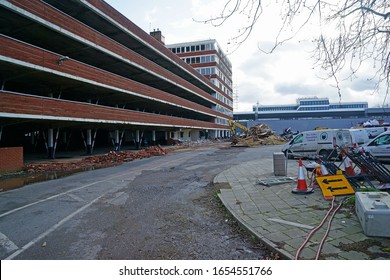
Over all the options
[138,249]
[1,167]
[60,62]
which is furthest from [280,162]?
[60,62]

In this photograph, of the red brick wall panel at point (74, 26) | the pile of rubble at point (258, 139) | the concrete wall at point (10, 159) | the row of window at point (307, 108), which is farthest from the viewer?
the row of window at point (307, 108)

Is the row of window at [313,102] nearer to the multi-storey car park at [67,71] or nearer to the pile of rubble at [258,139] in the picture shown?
the pile of rubble at [258,139]

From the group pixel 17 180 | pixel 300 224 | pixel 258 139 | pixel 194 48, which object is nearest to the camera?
pixel 300 224

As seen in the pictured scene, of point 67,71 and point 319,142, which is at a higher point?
point 67,71

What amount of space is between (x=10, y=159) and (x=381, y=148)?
18.6m

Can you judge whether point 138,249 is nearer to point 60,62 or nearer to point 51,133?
point 60,62

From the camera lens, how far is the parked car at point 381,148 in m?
12.6

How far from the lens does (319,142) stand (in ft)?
55.7

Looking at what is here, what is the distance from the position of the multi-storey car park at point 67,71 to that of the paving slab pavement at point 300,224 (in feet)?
46.6

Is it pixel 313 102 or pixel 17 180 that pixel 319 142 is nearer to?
pixel 17 180

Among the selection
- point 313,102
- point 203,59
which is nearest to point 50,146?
point 203,59

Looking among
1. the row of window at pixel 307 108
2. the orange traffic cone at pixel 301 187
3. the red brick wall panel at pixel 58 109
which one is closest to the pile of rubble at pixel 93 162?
the red brick wall panel at pixel 58 109

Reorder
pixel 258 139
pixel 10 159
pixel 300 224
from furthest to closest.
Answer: pixel 258 139 → pixel 10 159 → pixel 300 224

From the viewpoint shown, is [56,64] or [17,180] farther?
[56,64]
